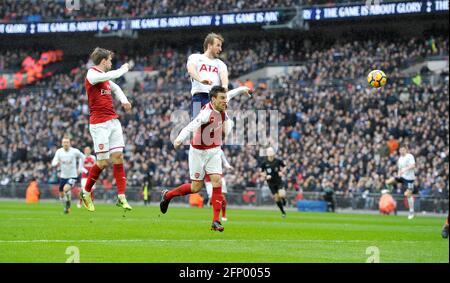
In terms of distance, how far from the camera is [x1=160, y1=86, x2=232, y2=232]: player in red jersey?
627 inches

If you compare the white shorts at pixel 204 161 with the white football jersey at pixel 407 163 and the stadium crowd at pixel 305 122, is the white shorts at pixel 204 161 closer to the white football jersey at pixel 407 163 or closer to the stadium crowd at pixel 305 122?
the white football jersey at pixel 407 163

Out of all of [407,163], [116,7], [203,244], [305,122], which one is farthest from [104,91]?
[116,7]

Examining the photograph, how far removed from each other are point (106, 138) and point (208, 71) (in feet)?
8.02

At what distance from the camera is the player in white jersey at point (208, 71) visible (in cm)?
1695

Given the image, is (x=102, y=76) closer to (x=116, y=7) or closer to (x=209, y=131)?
(x=209, y=131)

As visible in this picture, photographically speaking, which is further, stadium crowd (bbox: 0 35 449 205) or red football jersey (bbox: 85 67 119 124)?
stadium crowd (bbox: 0 35 449 205)

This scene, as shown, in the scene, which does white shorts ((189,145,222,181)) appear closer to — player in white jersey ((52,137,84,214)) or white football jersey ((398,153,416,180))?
player in white jersey ((52,137,84,214))

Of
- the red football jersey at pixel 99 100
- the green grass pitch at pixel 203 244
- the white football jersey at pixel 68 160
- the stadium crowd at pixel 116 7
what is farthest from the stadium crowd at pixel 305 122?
the red football jersey at pixel 99 100

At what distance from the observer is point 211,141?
16.4 meters

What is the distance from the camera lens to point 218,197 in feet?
54.7

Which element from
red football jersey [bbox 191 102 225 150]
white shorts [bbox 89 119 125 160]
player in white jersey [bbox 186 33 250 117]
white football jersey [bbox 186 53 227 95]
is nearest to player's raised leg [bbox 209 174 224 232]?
red football jersey [bbox 191 102 225 150]

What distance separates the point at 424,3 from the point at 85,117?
20.7 meters

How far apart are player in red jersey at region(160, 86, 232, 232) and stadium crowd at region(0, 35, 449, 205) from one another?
893 inches
